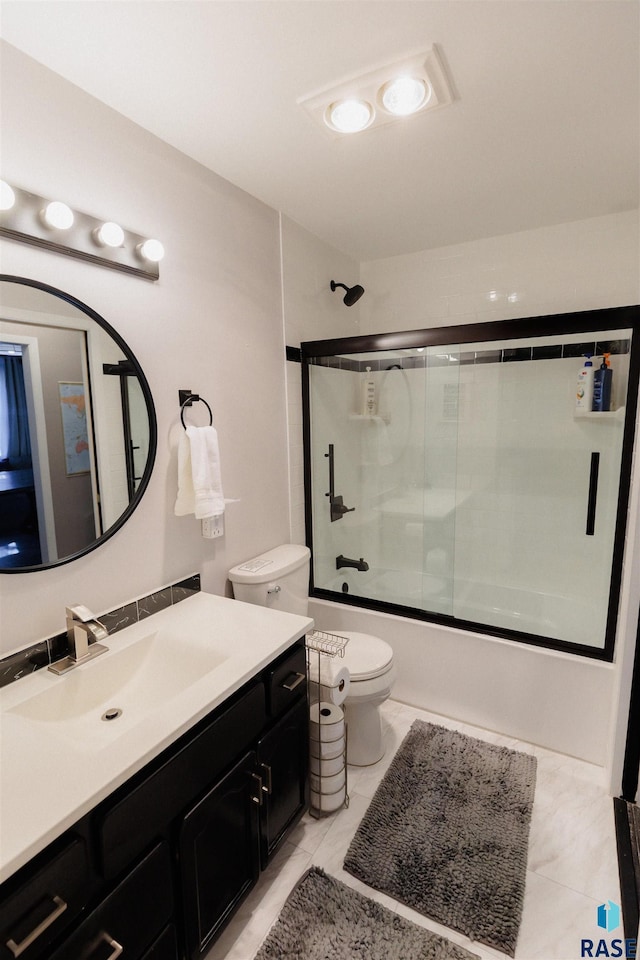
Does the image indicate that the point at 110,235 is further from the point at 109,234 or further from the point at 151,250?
the point at 151,250

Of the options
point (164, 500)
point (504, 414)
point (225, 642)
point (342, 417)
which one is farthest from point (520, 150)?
point (225, 642)

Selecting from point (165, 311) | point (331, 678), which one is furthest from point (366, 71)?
point (331, 678)

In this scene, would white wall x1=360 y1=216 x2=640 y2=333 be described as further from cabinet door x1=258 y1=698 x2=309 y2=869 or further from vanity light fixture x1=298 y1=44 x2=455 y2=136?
cabinet door x1=258 y1=698 x2=309 y2=869

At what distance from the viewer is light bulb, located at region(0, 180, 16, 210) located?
1162mm

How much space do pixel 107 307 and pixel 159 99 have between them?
0.65 meters

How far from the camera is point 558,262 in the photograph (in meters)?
2.43

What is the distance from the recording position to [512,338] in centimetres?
199

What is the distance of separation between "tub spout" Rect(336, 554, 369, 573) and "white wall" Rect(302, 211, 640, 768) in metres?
0.28

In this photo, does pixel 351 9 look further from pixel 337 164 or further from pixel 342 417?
pixel 342 417

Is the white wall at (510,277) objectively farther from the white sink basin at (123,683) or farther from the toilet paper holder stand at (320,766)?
the white sink basin at (123,683)

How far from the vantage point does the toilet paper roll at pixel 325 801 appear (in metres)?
1.75

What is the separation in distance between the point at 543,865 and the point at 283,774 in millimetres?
959

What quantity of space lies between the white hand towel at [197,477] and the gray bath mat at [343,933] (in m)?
1.28

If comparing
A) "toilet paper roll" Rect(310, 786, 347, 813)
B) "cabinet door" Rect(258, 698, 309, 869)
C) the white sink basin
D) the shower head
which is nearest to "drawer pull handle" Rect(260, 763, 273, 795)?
"cabinet door" Rect(258, 698, 309, 869)
